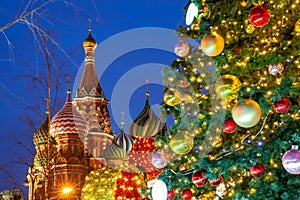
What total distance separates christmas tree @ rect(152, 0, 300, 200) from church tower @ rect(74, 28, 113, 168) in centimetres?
2633

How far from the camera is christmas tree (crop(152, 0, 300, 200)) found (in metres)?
5.54

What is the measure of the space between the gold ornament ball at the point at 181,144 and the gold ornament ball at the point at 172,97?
1.93 ft

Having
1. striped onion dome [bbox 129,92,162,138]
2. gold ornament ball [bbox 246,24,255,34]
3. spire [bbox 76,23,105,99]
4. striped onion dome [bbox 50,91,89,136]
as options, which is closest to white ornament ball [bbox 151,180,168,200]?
gold ornament ball [bbox 246,24,255,34]

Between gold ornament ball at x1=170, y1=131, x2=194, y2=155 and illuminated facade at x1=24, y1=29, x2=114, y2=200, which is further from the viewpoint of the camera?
illuminated facade at x1=24, y1=29, x2=114, y2=200

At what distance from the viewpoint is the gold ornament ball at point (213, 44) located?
5883mm

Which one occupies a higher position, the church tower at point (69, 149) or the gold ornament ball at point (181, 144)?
the church tower at point (69, 149)

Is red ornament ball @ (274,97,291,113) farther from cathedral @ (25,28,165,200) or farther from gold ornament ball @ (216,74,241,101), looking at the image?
cathedral @ (25,28,165,200)

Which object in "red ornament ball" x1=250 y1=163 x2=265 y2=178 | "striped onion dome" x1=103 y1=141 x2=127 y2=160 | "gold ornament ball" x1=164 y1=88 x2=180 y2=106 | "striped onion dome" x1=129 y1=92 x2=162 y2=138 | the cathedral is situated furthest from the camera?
"striped onion dome" x1=103 y1=141 x2=127 y2=160

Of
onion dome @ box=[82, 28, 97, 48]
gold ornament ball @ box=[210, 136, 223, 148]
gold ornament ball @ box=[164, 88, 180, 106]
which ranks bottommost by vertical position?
gold ornament ball @ box=[210, 136, 223, 148]

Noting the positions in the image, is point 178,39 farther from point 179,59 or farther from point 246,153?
point 246,153

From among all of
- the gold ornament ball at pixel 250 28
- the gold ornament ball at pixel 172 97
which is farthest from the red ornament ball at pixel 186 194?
the gold ornament ball at pixel 250 28

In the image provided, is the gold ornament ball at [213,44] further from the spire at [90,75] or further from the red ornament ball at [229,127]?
the spire at [90,75]

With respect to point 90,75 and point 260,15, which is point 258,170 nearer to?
point 260,15

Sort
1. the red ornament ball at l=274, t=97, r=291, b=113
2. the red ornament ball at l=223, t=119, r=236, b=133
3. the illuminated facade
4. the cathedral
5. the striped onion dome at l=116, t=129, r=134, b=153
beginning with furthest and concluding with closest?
the striped onion dome at l=116, t=129, r=134, b=153, the illuminated facade, the cathedral, the red ornament ball at l=223, t=119, r=236, b=133, the red ornament ball at l=274, t=97, r=291, b=113
